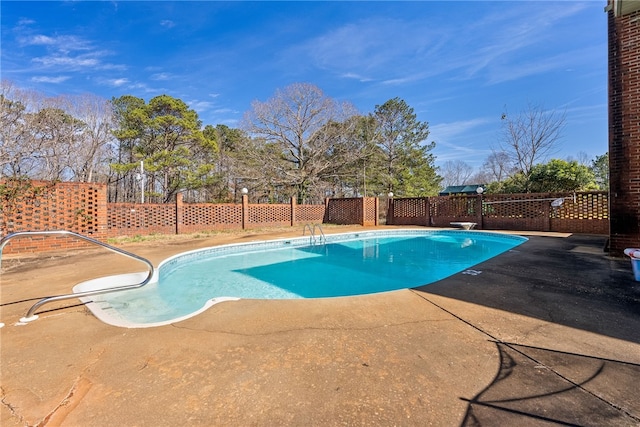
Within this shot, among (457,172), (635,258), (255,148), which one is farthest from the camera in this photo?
(457,172)

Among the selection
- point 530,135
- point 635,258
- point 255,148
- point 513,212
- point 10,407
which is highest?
point 530,135

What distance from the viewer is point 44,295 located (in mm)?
3410

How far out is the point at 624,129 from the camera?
17.0 ft

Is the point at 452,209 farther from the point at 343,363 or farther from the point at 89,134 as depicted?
the point at 89,134

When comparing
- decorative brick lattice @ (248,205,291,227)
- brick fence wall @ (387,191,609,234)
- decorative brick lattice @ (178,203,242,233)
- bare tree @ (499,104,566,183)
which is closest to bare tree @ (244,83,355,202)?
decorative brick lattice @ (248,205,291,227)

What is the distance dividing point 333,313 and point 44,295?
11.6ft

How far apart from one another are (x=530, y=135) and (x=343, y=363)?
63.5ft

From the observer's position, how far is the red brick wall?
16.7 ft

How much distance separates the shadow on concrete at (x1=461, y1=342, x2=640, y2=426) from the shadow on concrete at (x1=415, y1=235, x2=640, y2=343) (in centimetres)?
77

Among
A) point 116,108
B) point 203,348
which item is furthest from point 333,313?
point 116,108

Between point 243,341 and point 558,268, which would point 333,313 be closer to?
point 243,341

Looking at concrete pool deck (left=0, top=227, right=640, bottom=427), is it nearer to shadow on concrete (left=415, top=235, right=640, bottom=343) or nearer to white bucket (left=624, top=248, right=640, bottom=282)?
shadow on concrete (left=415, top=235, right=640, bottom=343)

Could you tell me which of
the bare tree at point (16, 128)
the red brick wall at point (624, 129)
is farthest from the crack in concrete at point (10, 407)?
the bare tree at point (16, 128)

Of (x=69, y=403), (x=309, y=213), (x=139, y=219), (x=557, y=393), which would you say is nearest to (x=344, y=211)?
(x=309, y=213)
